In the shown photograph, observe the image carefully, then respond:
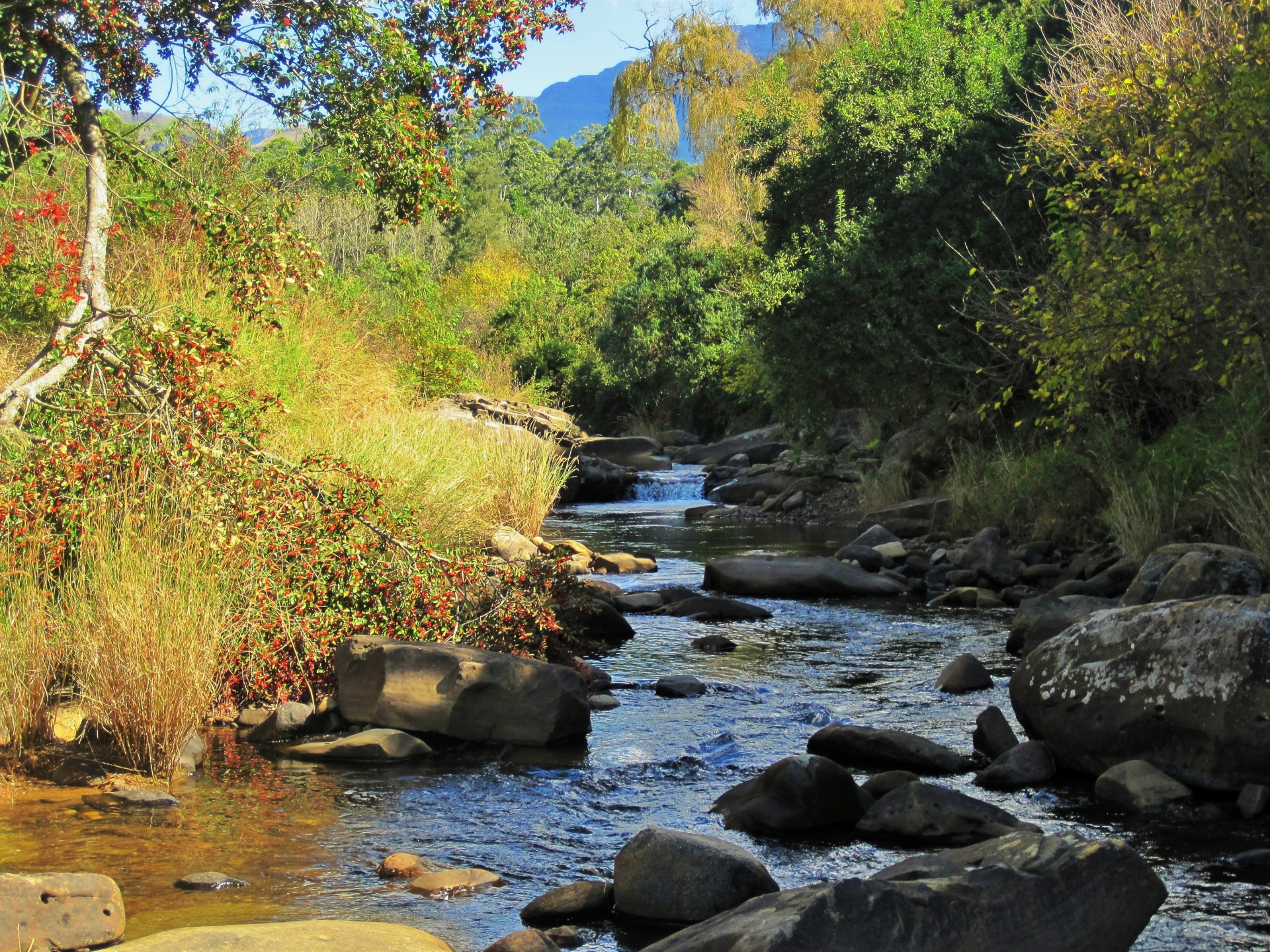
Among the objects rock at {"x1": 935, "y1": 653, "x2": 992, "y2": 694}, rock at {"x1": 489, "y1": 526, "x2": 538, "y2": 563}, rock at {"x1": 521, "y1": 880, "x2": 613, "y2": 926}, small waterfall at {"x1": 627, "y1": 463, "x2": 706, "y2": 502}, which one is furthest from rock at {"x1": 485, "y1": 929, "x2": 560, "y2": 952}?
small waterfall at {"x1": 627, "y1": 463, "x2": 706, "y2": 502}

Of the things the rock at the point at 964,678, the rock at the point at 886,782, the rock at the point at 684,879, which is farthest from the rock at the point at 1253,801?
the rock at the point at 964,678

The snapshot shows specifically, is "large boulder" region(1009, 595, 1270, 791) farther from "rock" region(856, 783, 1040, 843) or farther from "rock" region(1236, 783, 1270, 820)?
"rock" region(856, 783, 1040, 843)

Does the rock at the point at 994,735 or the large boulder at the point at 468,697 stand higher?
the large boulder at the point at 468,697

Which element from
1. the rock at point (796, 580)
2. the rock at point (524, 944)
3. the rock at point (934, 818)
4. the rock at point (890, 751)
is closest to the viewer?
the rock at point (524, 944)

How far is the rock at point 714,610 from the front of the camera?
12.2 meters

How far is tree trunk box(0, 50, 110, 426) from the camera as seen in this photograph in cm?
754

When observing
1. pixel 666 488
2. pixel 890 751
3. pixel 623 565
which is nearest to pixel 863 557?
pixel 623 565

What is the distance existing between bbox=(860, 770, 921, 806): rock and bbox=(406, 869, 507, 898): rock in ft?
6.69

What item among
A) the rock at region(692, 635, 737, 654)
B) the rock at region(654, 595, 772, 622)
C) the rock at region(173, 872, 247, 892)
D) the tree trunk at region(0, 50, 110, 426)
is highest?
the tree trunk at region(0, 50, 110, 426)

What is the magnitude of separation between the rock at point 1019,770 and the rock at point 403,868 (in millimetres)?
2998

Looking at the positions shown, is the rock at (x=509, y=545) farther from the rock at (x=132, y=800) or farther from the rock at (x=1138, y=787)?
the rock at (x=1138, y=787)

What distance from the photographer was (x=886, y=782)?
6.59 metres

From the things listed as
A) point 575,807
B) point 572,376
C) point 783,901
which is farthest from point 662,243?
point 783,901

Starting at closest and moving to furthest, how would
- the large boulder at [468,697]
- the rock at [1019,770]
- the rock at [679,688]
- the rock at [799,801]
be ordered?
the rock at [799,801]
the rock at [1019,770]
the large boulder at [468,697]
the rock at [679,688]
